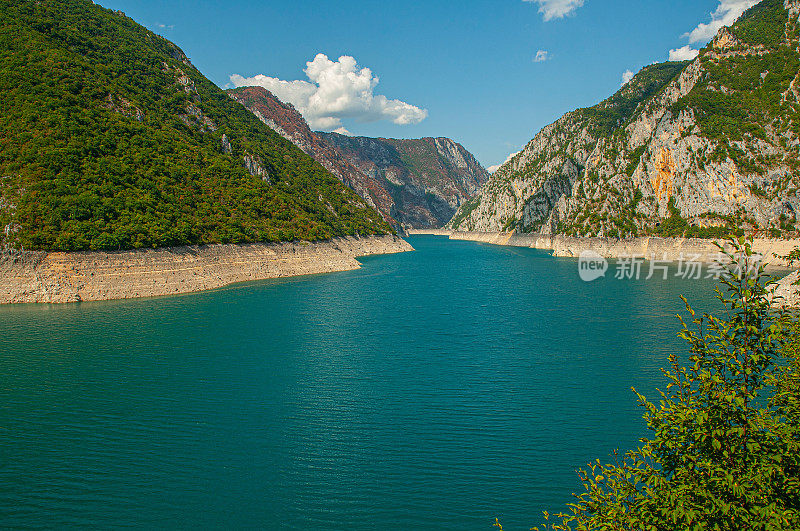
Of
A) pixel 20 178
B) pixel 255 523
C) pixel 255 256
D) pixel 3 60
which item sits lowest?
pixel 255 523

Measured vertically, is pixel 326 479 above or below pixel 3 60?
below

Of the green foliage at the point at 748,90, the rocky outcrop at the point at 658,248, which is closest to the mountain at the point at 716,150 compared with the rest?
the green foliage at the point at 748,90

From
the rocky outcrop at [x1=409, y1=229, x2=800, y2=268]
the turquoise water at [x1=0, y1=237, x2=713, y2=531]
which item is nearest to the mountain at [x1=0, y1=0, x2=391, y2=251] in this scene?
the turquoise water at [x1=0, y1=237, x2=713, y2=531]

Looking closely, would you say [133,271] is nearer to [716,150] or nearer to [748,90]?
[716,150]

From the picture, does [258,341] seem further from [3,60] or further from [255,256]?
[3,60]

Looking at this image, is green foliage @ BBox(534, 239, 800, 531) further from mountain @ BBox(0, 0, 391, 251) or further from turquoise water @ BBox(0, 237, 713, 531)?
mountain @ BBox(0, 0, 391, 251)

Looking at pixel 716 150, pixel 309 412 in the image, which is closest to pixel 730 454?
pixel 309 412

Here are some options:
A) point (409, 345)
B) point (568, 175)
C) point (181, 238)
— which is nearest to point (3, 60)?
point (181, 238)
